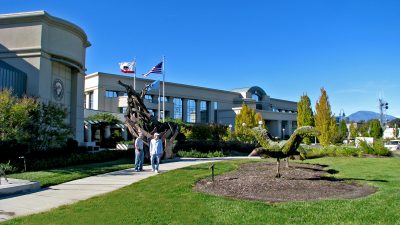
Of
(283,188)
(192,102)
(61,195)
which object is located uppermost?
(192,102)

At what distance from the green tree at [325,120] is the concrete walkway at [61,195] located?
22.9 metres

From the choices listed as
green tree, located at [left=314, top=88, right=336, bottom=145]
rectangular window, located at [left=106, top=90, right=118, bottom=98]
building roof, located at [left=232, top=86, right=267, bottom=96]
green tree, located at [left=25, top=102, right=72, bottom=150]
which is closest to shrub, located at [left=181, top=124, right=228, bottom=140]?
green tree, located at [left=314, top=88, right=336, bottom=145]

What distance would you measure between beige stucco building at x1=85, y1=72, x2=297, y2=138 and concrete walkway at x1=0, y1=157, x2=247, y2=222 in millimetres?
32902

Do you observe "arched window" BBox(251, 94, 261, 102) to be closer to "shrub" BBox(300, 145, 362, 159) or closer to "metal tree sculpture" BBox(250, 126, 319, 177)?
"shrub" BBox(300, 145, 362, 159)

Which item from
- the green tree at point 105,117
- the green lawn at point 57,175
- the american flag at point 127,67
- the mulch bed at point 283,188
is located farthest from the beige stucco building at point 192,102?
the mulch bed at point 283,188

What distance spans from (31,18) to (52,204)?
17799 mm

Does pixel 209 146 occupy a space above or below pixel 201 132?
below

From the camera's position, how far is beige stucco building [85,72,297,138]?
2071 inches

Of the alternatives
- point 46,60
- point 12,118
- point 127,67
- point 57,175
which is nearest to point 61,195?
point 57,175

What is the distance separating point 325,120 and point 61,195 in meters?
27.2

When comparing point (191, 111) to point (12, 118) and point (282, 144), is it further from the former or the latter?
point (282, 144)

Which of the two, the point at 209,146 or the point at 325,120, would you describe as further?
the point at 325,120

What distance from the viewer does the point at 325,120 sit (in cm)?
3262

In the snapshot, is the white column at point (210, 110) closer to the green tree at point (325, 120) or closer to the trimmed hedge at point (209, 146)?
the trimmed hedge at point (209, 146)
